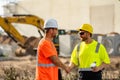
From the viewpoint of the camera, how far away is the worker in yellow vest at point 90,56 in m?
6.07

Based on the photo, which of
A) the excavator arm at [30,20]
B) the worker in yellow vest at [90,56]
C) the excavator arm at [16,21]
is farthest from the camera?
the excavator arm at [30,20]

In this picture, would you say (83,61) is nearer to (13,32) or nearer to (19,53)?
(13,32)

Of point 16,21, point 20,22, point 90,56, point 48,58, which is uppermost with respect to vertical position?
point 48,58

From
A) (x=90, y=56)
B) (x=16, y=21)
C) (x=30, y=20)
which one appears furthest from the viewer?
(x=30, y=20)

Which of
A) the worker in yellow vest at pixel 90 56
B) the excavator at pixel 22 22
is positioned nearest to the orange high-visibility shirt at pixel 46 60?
the worker in yellow vest at pixel 90 56

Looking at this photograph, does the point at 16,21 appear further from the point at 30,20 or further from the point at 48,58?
the point at 48,58

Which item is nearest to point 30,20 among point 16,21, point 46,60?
point 16,21

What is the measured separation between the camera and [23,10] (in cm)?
5634

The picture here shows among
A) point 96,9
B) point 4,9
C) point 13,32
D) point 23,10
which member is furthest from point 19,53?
point 4,9

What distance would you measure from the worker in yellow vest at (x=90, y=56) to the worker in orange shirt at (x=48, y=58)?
24.5 inches

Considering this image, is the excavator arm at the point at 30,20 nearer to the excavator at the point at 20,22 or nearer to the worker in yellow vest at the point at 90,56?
the excavator at the point at 20,22

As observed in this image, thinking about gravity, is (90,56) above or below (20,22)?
above

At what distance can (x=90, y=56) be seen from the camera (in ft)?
20.0

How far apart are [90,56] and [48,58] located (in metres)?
0.87
